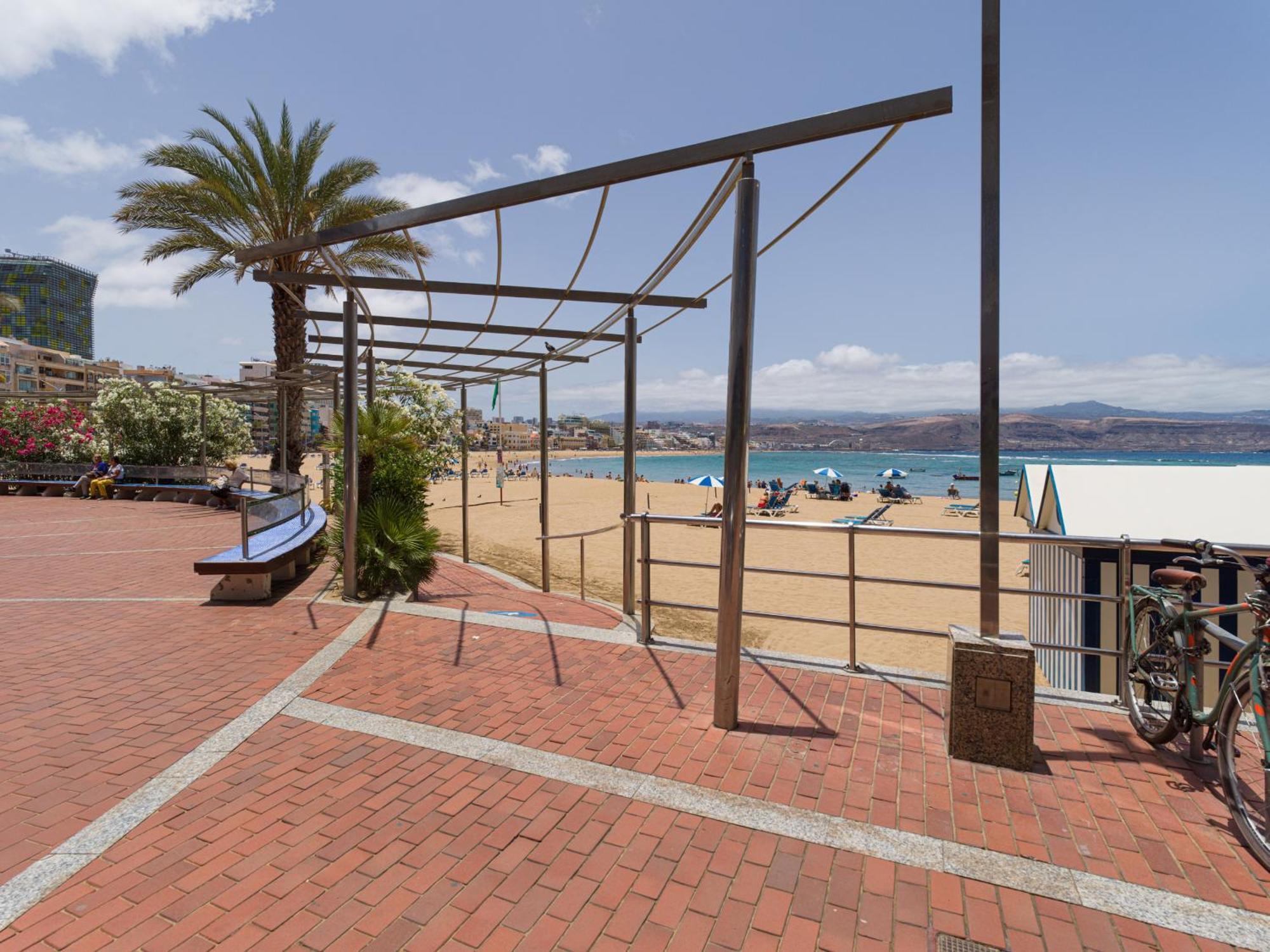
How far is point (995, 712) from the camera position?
3.43m

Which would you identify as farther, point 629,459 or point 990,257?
point 629,459

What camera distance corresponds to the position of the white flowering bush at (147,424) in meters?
19.6

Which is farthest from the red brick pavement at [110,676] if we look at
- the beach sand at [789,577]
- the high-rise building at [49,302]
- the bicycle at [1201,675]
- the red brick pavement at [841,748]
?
the high-rise building at [49,302]

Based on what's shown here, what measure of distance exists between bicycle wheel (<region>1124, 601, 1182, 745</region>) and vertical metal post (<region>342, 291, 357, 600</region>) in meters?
7.03

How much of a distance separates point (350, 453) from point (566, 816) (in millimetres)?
5419

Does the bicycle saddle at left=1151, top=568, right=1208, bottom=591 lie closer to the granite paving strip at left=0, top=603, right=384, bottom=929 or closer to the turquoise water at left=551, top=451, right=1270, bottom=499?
the granite paving strip at left=0, top=603, right=384, bottom=929

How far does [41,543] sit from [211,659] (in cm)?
889

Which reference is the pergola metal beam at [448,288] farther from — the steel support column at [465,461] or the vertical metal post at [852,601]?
the steel support column at [465,461]

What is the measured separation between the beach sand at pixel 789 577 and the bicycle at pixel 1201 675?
106 cm

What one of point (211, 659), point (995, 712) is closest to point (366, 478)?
point (211, 659)

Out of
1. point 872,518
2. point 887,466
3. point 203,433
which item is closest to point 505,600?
point 203,433

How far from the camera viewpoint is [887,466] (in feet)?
383

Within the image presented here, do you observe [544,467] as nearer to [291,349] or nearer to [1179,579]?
[1179,579]

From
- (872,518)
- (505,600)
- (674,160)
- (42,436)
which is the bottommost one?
(872,518)
